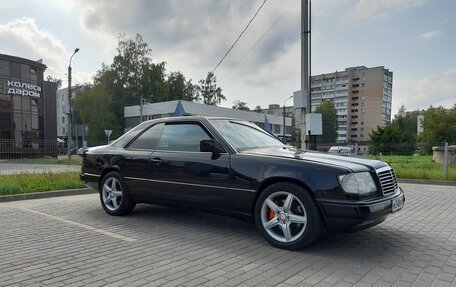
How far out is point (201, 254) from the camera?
→ 394cm

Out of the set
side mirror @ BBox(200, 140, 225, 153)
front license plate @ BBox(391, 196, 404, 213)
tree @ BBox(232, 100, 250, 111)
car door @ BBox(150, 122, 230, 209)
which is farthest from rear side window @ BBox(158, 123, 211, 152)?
tree @ BBox(232, 100, 250, 111)

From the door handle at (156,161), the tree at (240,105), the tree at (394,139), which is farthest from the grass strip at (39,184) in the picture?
the tree at (240,105)

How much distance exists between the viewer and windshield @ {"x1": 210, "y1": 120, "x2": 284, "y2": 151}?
15.7 ft

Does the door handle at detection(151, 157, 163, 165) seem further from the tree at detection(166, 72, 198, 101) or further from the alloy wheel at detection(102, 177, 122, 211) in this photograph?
the tree at detection(166, 72, 198, 101)

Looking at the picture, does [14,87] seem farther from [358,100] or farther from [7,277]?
[358,100]

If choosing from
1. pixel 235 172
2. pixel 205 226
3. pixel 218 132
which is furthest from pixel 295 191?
pixel 205 226

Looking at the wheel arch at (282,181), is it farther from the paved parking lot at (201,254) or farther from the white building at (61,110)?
the white building at (61,110)

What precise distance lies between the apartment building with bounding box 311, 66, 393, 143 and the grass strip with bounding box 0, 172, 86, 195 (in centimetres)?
10524

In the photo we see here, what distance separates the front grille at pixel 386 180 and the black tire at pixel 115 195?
3775 mm

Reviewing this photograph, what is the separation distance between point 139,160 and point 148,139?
38 centimetres

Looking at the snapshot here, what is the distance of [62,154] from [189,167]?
28841 millimetres

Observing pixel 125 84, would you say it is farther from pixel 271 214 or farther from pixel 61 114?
pixel 271 214

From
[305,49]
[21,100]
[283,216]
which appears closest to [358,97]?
[21,100]

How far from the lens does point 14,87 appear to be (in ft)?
113
